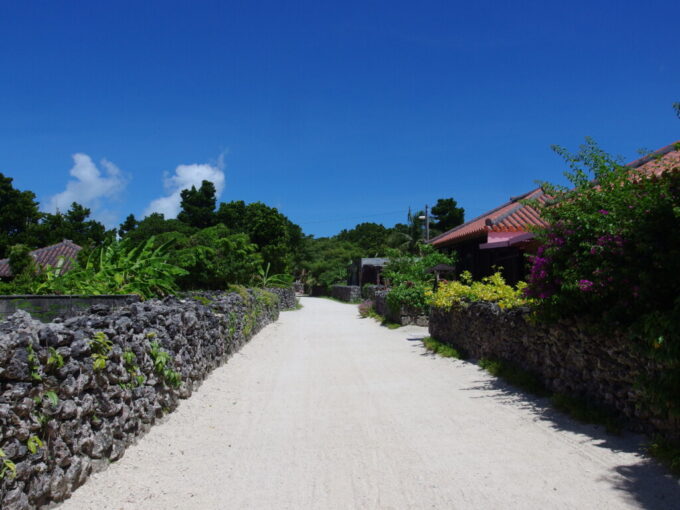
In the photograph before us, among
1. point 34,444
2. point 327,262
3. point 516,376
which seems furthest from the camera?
point 327,262

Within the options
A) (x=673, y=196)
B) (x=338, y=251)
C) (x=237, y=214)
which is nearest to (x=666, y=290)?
(x=673, y=196)

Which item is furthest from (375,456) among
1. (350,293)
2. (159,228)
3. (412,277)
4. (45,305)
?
(159,228)

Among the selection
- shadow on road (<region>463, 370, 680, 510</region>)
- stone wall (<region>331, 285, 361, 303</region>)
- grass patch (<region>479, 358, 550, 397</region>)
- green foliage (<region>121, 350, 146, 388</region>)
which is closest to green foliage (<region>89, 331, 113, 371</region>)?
green foliage (<region>121, 350, 146, 388</region>)

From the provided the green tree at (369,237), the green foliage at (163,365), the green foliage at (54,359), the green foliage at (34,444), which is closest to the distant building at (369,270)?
the green tree at (369,237)

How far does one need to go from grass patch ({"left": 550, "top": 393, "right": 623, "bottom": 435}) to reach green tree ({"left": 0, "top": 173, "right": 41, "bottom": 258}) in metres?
49.0

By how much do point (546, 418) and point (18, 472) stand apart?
525 centimetres

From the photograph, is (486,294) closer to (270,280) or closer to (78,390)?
(78,390)

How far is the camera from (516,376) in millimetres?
7848

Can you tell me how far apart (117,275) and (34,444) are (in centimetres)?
637

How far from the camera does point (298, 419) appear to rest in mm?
6379

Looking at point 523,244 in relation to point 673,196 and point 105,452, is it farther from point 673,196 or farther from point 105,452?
point 105,452

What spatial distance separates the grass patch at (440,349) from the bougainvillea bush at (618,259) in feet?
14.6

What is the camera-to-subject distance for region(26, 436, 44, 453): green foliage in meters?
3.36

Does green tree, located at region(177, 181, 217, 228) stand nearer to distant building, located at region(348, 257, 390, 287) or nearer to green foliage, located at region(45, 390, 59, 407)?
distant building, located at region(348, 257, 390, 287)
